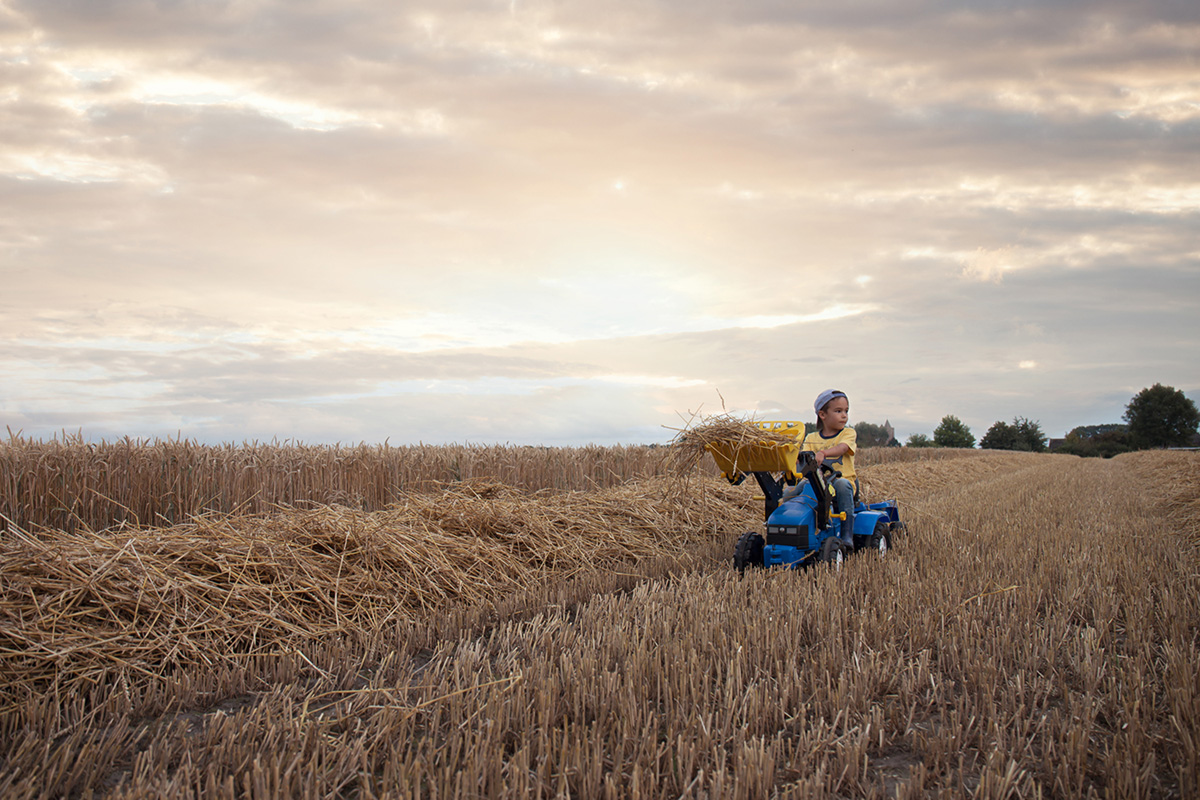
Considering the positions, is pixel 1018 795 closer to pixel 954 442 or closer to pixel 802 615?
pixel 802 615

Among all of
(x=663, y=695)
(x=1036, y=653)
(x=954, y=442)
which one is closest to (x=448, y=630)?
(x=663, y=695)

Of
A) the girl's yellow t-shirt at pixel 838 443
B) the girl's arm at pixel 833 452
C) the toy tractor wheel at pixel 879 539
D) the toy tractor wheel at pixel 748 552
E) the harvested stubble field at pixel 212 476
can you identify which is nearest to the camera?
the toy tractor wheel at pixel 748 552

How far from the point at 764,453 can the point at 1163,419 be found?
344 feet

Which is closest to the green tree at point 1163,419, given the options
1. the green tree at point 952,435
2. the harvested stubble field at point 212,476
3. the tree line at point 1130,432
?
the tree line at point 1130,432

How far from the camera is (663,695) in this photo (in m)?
3.27

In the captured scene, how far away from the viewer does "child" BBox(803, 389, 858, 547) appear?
636 cm

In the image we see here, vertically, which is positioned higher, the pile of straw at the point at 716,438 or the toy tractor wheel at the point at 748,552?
the pile of straw at the point at 716,438

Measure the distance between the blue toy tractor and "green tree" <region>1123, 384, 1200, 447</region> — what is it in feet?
333

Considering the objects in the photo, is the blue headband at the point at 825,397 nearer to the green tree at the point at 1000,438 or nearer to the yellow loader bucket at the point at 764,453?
the yellow loader bucket at the point at 764,453

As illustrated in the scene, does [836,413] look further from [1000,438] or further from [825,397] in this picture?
[1000,438]

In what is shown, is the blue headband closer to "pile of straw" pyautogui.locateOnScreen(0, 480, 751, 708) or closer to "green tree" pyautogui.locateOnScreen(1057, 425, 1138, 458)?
"pile of straw" pyautogui.locateOnScreen(0, 480, 751, 708)

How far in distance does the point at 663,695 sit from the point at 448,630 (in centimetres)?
185

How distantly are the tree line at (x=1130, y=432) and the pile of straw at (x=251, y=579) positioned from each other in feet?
261

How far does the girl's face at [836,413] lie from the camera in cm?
672
